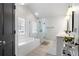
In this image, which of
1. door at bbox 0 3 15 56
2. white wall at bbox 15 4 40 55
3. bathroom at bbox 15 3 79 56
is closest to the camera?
door at bbox 0 3 15 56

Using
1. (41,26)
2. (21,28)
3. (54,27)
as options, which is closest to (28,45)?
(21,28)

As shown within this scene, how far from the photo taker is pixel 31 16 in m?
2.54

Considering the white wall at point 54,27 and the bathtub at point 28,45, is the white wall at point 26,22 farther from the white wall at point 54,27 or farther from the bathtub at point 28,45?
the white wall at point 54,27

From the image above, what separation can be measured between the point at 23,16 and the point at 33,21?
26 centimetres

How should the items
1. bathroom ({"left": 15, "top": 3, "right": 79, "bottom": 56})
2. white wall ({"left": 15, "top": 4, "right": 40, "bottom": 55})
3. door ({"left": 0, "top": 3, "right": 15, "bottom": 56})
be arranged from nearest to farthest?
door ({"left": 0, "top": 3, "right": 15, "bottom": 56})
bathroom ({"left": 15, "top": 3, "right": 79, "bottom": 56})
white wall ({"left": 15, "top": 4, "right": 40, "bottom": 55})

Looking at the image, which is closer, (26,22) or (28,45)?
(26,22)

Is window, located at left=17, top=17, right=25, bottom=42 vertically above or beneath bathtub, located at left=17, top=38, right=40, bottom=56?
above

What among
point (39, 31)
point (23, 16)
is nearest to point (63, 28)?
point (39, 31)

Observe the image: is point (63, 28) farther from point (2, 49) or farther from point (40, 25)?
point (2, 49)

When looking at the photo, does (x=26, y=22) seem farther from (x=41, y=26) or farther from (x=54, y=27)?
(x=54, y=27)

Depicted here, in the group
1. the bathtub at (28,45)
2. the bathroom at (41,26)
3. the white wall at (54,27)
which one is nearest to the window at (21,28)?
the bathroom at (41,26)

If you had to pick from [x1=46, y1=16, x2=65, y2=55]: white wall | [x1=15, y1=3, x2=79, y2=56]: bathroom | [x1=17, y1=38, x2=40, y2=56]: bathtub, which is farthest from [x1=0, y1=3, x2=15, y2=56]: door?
[x1=46, y1=16, x2=65, y2=55]: white wall

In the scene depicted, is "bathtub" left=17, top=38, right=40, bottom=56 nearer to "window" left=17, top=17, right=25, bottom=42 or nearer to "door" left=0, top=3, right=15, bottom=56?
"window" left=17, top=17, right=25, bottom=42

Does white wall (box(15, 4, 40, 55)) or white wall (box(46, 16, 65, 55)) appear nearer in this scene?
white wall (box(46, 16, 65, 55))
